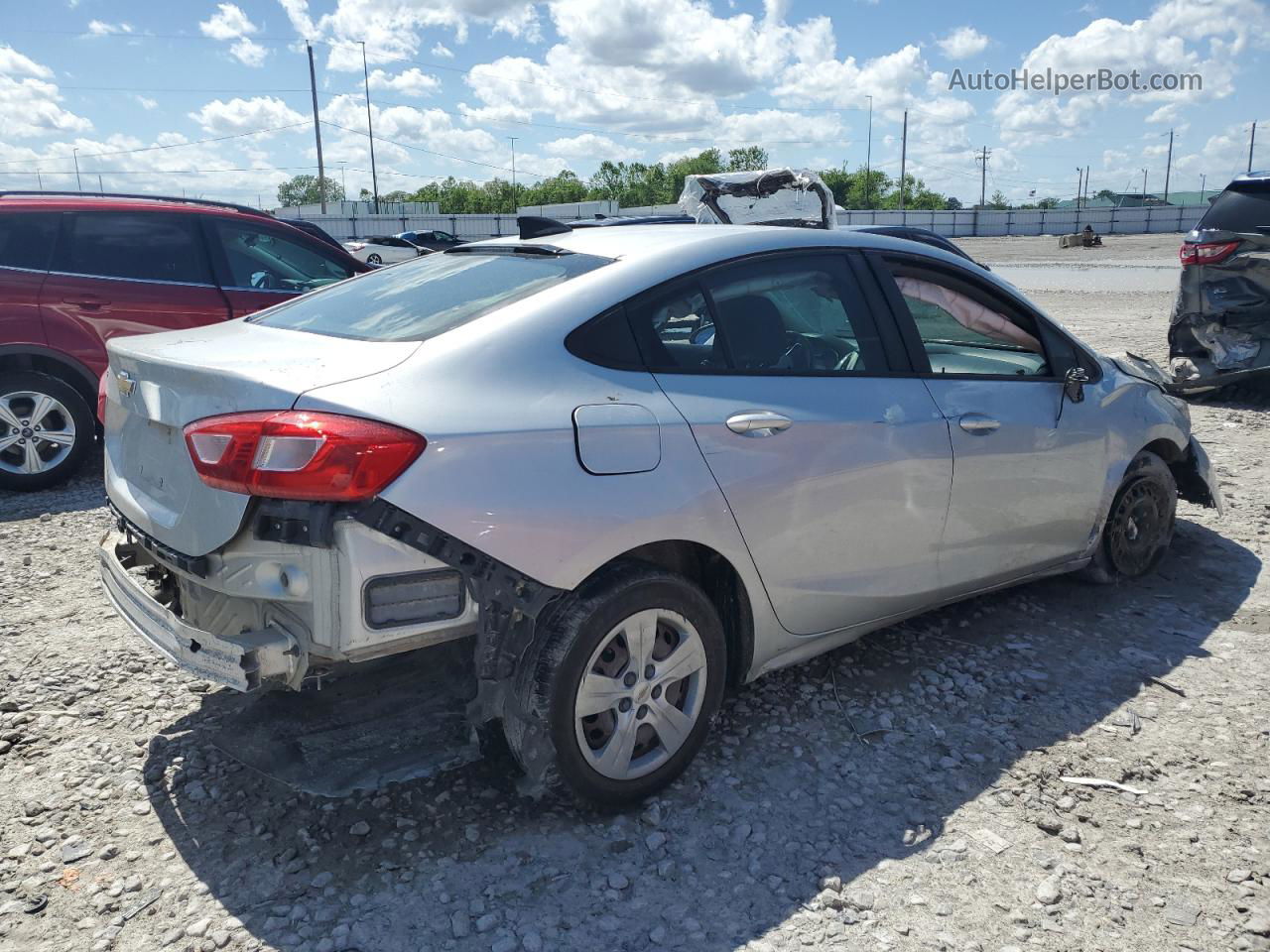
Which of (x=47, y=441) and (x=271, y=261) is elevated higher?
(x=271, y=261)

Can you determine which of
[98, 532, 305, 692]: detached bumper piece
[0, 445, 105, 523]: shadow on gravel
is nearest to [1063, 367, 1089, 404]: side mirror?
[98, 532, 305, 692]: detached bumper piece

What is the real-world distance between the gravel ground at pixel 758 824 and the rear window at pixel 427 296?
138 centimetres

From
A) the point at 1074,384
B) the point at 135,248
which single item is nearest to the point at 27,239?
the point at 135,248

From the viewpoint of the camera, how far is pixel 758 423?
307cm

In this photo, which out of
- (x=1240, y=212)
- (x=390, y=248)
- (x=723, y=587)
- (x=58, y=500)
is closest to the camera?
(x=723, y=587)

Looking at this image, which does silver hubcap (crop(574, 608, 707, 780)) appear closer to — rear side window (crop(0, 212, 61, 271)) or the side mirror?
the side mirror

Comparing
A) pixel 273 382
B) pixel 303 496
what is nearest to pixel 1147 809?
pixel 303 496

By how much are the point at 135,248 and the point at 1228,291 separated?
850 cm

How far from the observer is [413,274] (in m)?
3.61

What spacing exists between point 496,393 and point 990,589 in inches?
92.8

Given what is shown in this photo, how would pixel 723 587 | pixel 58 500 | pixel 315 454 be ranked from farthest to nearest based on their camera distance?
pixel 58 500 < pixel 723 587 < pixel 315 454

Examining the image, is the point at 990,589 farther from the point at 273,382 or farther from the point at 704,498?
the point at 273,382

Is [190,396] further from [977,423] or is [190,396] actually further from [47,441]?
[47,441]

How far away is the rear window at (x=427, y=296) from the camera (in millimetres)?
3023
